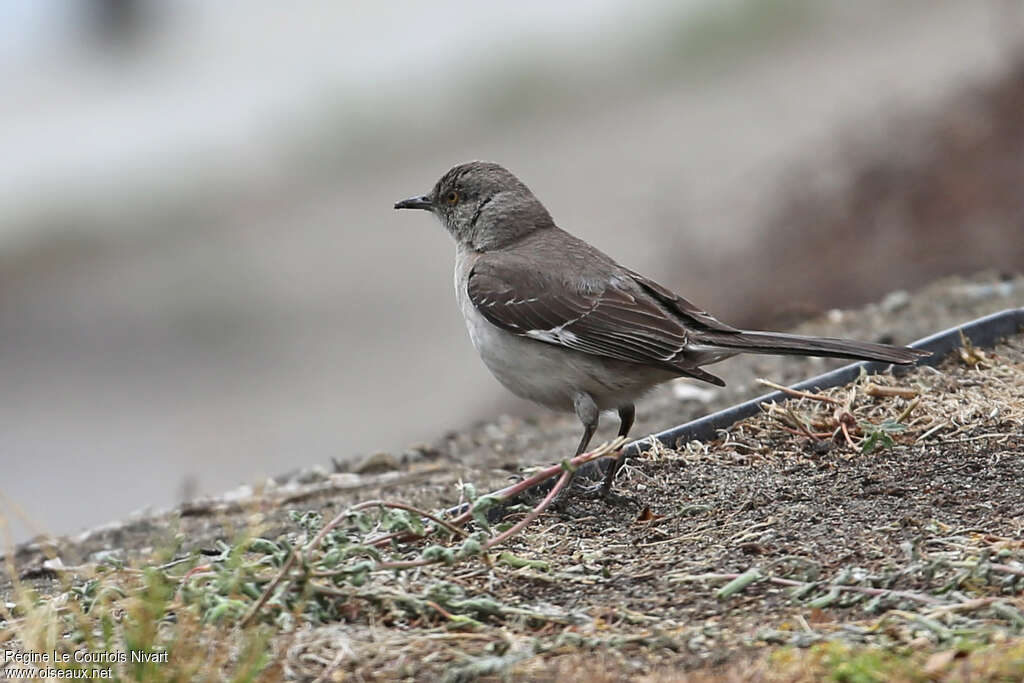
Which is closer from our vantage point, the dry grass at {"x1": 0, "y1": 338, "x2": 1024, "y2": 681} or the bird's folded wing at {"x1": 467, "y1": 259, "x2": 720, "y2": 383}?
the dry grass at {"x1": 0, "y1": 338, "x2": 1024, "y2": 681}

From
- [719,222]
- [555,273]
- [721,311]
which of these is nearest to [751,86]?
[719,222]

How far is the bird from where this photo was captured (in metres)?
5.89

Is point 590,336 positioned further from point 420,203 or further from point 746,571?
point 746,571

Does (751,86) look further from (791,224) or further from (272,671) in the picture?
(272,671)

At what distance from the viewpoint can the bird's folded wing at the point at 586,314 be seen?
5.94m

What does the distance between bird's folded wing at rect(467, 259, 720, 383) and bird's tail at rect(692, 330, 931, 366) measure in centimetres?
23

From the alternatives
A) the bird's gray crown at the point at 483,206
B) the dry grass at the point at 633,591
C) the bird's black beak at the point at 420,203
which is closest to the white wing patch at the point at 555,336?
the dry grass at the point at 633,591

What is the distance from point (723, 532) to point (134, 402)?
11.2 meters

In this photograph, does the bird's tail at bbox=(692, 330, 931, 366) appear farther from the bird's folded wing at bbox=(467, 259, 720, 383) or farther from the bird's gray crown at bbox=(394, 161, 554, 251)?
the bird's gray crown at bbox=(394, 161, 554, 251)

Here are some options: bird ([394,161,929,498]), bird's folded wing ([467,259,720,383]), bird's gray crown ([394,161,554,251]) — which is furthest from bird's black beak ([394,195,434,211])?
bird's folded wing ([467,259,720,383])

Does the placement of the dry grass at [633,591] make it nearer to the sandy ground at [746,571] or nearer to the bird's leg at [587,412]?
the sandy ground at [746,571]

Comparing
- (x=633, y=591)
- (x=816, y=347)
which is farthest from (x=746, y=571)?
(x=816, y=347)

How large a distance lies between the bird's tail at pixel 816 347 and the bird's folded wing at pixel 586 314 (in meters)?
0.23

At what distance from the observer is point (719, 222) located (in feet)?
46.2
